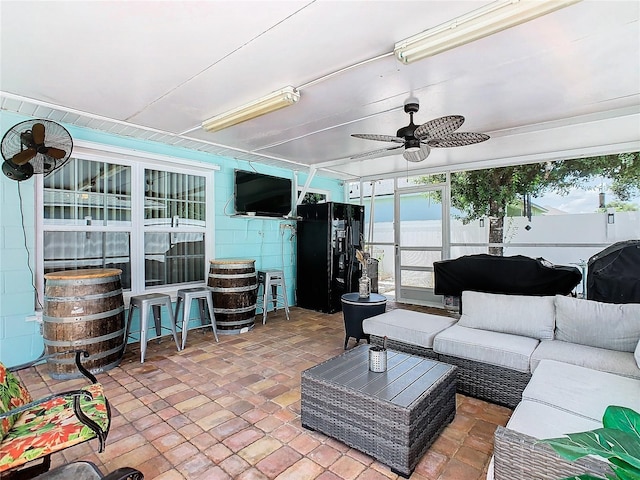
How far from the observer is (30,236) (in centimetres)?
334

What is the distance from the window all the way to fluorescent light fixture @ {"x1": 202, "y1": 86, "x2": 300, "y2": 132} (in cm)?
126

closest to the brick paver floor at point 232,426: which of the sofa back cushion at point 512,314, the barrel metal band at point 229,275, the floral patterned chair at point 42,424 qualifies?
the floral patterned chair at point 42,424

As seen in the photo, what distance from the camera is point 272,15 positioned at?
6.27 ft

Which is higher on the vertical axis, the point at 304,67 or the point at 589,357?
the point at 304,67

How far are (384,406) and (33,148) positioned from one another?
12.3 ft

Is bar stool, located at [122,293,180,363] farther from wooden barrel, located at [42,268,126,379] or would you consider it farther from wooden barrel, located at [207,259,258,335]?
wooden barrel, located at [207,259,258,335]

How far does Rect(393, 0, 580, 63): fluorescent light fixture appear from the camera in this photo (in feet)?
5.63

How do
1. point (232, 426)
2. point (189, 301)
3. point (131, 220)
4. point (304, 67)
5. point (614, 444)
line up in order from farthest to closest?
point (131, 220), point (189, 301), point (304, 67), point (232, 426), point (614, 444)

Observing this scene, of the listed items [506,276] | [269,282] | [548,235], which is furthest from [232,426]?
[548,235]

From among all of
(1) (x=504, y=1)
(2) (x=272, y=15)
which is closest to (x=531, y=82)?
(1) (x=504, y=1)

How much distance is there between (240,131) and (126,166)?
1499 millimetres

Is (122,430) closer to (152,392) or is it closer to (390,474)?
(152,392)

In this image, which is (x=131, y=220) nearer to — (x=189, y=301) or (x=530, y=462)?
(x=189, y=301)

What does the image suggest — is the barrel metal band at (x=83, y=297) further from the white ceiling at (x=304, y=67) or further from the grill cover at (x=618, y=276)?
the grill cover at (x=618, y=276)
